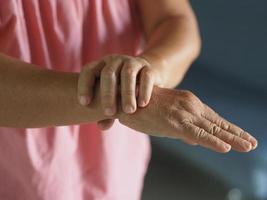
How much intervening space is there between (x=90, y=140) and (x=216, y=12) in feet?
3.31

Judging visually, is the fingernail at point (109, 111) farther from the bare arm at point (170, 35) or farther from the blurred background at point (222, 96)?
the blurred background at point (222, 96)

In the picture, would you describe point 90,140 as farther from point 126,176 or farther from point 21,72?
point 21,72

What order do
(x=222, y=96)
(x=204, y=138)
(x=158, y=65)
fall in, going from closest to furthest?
(x=204, y=138) → (x=158, y=65) → (x=222, y=96)

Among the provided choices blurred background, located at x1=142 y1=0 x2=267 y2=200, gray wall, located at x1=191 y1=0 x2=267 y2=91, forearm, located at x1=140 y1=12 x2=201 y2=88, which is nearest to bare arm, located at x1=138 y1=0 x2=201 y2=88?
forearm, located at x1=140 y1=12 x2=201 y2=88

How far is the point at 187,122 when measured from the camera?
1.84 ft

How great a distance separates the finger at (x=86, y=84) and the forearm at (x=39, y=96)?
0.01 meters

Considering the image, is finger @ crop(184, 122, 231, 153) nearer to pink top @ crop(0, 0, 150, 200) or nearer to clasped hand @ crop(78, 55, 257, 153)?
clasped hand @ crop(78, 55, 257, 153)

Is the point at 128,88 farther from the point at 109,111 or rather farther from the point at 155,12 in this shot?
the point at 155,12

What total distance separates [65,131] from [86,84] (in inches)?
7.2

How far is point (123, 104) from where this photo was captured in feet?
1.86

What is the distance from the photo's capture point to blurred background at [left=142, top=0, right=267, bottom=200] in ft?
4.80

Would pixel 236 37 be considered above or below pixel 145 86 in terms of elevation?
below

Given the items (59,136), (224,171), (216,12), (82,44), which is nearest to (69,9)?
(82,44)

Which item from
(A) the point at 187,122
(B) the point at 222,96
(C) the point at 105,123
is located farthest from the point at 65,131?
(B) the point at 222,96
